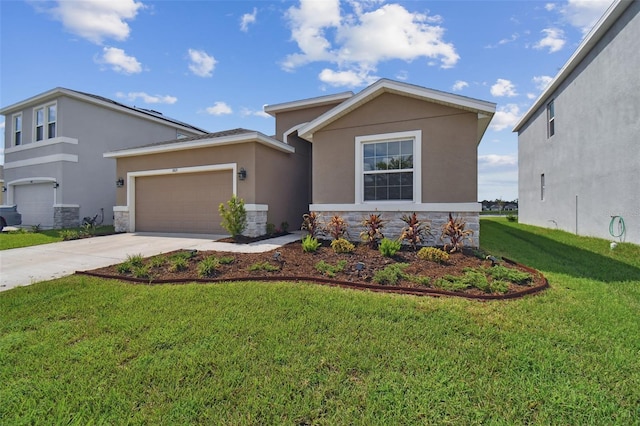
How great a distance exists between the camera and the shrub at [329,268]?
208 inches

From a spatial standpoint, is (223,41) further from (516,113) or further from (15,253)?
(516,113)

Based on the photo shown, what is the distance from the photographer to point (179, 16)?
8320mm

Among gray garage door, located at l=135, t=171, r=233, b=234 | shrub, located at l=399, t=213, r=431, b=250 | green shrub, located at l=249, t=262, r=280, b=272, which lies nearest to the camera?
green shrub, located at l=249, t=262, r=280, b=272

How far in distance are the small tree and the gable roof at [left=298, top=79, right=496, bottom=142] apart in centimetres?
307

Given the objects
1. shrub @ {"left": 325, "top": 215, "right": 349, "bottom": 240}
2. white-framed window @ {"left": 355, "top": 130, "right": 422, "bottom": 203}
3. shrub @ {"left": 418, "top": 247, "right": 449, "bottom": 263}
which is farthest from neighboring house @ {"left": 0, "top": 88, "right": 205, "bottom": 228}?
shrub @ {"left": 418, "top": 247, "right": 449, "bottom": 263}

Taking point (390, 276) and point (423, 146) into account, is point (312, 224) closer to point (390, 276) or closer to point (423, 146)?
point (423, 146)

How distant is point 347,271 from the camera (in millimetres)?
5484

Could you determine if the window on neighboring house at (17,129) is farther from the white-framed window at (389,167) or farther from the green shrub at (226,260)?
the white-framed window at (389,167)

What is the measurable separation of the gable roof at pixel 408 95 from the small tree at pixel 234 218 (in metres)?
3.07

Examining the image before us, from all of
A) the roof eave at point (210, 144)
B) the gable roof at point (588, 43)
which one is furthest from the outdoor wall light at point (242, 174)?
the gable roof at point (588, 43)

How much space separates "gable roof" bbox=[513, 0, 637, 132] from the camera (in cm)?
862

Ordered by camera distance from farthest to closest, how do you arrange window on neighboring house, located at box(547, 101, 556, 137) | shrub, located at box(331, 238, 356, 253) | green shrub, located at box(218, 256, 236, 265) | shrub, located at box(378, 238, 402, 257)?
window on neighboring house, located at box(547, 101, 556, 137), shrub, located at box(331, 238, 356, 253), shrub, located at box(378, 238, 402, 257), green shrub, located at box(218, 256, 236, 265)

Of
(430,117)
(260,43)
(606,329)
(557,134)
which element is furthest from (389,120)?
(557,134)

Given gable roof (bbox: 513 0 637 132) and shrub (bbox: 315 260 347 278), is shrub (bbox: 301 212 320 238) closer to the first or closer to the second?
shrub (bbox: 315 260 347 278)
